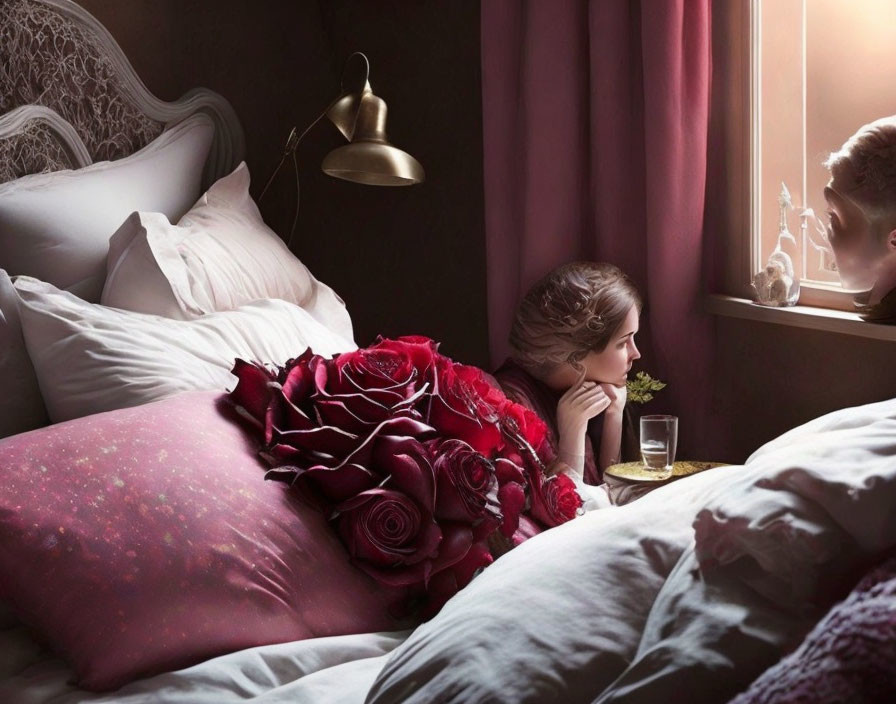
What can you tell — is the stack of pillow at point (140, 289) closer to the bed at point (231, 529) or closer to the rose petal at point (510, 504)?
the bed at point (231, 529)

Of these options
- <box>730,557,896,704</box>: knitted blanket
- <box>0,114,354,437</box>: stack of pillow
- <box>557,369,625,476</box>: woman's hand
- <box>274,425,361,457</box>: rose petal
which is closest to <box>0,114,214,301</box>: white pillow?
<box>0,114,354,437</box>: stack of pillow

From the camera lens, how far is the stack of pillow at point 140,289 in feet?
4.47

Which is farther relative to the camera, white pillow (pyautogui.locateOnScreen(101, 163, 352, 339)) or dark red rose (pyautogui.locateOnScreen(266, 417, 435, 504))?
white pillow (pyautogui.locateOnScreen(101, 163, 352, 339))

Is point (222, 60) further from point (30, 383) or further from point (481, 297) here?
point (30, 383)

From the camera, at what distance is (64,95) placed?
1989 mm

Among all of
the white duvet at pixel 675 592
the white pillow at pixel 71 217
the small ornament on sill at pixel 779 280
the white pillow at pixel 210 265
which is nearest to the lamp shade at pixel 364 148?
the white pillow at pixel 210 265

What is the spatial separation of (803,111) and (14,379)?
148cm

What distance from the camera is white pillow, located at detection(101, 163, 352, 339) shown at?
63.9 inches

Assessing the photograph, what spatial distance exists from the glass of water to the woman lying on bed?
192 millimetres

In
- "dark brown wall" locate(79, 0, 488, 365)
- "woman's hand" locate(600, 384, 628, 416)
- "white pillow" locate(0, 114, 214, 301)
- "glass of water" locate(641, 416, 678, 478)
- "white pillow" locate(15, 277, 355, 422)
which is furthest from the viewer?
"dark brown wall" locate(79, 0, 488, 365)

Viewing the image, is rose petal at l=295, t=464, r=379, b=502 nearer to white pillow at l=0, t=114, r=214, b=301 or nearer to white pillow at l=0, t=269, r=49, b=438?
white pillow at l=0, t=269, r=49, b=438

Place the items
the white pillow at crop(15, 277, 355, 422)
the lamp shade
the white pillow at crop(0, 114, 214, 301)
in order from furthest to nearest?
the lamp shade → the white pillow at crop(0, 114, 214, 301) → the white pillow at crop(15, 277, 355, 422)

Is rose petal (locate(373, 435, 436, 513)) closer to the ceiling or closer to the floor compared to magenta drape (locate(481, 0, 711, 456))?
closer to the floor

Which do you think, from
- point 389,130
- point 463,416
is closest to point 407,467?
point 463,416
